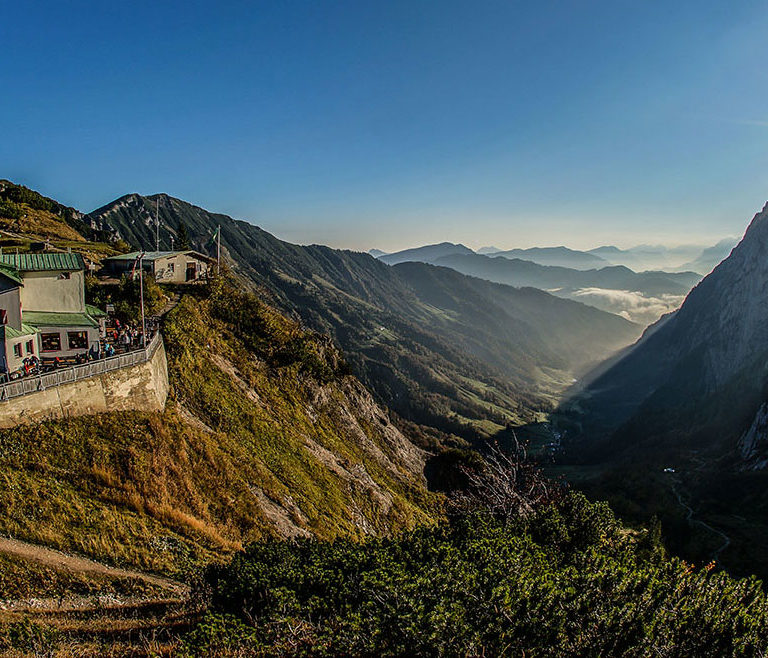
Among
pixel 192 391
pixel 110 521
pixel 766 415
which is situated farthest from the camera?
pixel 766 415

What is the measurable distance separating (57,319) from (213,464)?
17.1 m

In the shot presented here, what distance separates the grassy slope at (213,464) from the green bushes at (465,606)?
6.20 metres

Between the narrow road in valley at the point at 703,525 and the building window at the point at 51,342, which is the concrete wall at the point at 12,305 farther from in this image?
the narrow road in valley at the point at 703,525

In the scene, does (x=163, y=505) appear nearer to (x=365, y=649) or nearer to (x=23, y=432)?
(x=23, y=432)

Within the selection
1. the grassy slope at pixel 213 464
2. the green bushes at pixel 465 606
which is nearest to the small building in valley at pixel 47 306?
the grassy slope at pixel 213 464

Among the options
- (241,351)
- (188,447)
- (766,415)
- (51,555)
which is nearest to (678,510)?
(766,415)

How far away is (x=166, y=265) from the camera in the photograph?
5316 centimetres

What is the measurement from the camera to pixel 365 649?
13117 mm

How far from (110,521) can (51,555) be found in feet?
9.39

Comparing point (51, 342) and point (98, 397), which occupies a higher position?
point (51, 342)

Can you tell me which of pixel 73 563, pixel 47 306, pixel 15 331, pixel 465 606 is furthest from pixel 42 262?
pixel 465 606

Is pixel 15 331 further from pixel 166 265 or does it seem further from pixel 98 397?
pixel 166 265

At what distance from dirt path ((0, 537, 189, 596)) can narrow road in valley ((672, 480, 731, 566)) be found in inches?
3401

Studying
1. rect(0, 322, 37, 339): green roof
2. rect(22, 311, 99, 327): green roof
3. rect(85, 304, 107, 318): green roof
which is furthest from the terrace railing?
rect(85, 304, 107, 318): green roof
